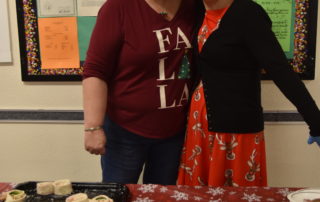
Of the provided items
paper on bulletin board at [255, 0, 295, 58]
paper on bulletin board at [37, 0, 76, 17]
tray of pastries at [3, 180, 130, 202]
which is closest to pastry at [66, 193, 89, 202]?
tray of pastries at [3, 180, 130, 202]

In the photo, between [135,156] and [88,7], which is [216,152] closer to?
[135,156]

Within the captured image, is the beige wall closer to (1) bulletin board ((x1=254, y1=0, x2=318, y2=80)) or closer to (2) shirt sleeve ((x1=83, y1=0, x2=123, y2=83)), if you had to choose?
(1) bulletin board ((x1=254, y1=0, x2=318, y2=80))

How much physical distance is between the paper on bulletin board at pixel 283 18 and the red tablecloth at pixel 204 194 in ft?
3.10

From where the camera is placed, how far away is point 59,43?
180 centimetres

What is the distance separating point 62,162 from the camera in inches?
77.4

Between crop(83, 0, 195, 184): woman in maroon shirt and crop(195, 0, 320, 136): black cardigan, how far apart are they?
0.12 metres

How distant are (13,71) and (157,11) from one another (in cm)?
106

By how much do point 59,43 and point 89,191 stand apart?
3.51 ft

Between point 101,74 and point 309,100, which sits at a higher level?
point 101,74

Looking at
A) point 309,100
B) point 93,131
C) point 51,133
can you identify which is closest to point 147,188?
point 93,131

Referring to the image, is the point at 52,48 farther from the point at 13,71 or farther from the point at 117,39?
the point at 117,39

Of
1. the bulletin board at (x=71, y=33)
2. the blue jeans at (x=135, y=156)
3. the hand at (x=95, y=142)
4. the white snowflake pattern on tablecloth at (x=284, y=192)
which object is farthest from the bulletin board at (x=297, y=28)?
the hand at (x=95, y=142)

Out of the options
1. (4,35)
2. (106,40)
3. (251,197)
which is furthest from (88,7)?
(251,197)

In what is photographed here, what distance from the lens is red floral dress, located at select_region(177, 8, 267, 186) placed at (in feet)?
3.99
